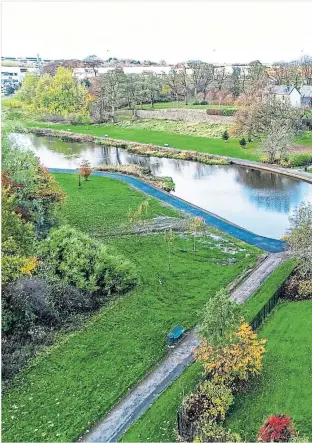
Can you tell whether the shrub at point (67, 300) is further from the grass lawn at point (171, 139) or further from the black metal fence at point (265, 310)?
the grass lawn at point (171, 139)

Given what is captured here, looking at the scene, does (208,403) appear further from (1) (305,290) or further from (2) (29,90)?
(2) (29,90)

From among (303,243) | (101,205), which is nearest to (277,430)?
(303,243)

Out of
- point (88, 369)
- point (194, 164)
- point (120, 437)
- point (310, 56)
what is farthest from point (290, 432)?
point (310, 56)

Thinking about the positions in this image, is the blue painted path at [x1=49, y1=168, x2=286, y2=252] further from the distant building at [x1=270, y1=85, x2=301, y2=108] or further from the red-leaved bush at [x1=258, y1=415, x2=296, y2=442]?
the distant building at [x1=270, y1=85, x2=301, y2=108]

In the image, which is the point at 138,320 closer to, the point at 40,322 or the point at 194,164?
the point at 40,322

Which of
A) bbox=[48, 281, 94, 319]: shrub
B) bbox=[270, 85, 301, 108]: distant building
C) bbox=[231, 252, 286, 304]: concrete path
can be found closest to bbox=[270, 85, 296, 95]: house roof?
bbox=[270, 85, 301, 108]: distant building

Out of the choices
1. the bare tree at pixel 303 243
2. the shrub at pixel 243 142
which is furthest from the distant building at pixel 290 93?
the bare tree at pixel 303 243

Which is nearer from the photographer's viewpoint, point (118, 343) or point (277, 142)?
point (118, 343)
